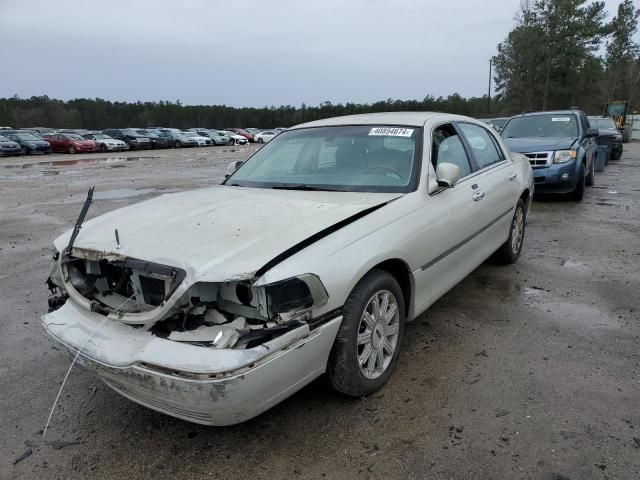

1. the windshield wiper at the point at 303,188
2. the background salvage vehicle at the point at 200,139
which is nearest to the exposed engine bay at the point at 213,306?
the windshield wiper at the point at 303,188

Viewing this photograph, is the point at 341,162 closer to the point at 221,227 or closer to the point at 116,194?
the point at 221,227

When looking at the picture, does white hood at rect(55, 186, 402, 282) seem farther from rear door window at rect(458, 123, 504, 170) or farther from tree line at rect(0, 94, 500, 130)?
tree line at rect(0, 94, 500, 130)

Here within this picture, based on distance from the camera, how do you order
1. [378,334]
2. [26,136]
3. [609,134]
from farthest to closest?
[26,136] < [609,134] < [378,334]

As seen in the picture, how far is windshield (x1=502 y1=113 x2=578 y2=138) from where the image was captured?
1002 cm

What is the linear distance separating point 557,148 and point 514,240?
4631mm

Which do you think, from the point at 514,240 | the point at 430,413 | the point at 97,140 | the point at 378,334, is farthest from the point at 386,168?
the point at 97,140

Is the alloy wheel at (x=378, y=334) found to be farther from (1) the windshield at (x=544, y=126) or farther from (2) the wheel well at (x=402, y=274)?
(1) the windshield at (x=544, y=126)

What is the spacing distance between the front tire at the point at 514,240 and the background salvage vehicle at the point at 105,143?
111ft

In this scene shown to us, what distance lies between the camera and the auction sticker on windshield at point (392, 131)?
386cm

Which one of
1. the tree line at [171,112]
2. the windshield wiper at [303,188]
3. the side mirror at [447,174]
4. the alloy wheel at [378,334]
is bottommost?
the alloy wheel at [378,334]

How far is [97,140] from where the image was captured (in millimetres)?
34531

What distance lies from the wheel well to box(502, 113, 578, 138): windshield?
813cm

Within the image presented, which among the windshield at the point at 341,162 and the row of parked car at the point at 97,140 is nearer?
the windshield at the point at 341,162

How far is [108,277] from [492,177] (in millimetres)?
3363
